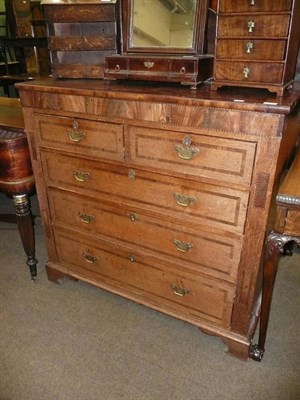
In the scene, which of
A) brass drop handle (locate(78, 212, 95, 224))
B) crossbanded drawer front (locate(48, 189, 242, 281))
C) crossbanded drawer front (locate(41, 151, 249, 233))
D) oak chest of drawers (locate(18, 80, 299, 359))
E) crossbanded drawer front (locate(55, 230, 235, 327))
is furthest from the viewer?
brass drop handle (locate(78, 212, 95, 224))

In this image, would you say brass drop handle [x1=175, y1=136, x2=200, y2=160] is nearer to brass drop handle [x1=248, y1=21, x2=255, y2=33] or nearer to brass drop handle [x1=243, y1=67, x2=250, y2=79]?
brass drop handle [x1=243, y1=67, x2=250, y2=79]

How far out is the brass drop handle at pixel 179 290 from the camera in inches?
62.8

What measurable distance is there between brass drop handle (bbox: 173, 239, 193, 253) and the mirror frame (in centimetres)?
81

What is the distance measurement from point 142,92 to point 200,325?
113cm

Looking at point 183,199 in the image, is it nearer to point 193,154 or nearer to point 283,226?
point 193,154

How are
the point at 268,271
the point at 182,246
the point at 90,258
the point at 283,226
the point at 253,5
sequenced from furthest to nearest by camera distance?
1. the point at 90,258
2. the point at 182,246
3. the point at 268,271
4. the point at 283,226
5. the point at 253,5

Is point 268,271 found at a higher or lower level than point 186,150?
lower

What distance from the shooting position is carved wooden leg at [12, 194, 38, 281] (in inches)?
75.6

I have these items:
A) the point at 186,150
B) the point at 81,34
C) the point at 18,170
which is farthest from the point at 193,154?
the point at 18,170

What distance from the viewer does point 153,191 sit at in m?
1.44

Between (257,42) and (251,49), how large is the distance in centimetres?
3

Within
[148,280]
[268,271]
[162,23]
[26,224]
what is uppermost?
[162,23]

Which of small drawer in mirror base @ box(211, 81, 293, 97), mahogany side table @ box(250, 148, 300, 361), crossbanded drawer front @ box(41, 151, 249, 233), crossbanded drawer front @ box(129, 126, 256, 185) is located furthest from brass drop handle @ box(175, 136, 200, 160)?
mahogany side table @ box(250, 148, 300, 361)

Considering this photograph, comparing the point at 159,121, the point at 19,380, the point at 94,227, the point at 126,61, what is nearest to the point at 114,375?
the point at 19,380
